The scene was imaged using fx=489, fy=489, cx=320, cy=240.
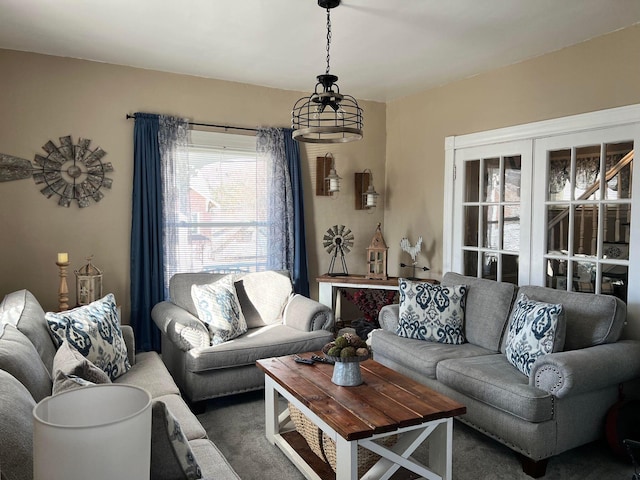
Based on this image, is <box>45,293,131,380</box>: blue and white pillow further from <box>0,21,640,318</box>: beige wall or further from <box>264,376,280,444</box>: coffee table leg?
<box>0,21,640,318</box>: beige wall

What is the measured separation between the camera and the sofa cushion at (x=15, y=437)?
1265 mm

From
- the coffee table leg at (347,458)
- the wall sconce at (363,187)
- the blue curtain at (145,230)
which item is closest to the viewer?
the coffee table leg at (347,458)

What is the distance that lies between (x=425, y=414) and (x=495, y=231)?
97.9 inches

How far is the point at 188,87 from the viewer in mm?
4488

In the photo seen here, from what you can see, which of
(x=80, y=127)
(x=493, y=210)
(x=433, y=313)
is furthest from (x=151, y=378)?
(x=493, y=210)

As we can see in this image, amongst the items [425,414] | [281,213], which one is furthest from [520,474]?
[281,213]

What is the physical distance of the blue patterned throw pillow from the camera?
362 cm

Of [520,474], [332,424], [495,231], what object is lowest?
[520,474]

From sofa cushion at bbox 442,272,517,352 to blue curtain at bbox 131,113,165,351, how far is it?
2.66 metres

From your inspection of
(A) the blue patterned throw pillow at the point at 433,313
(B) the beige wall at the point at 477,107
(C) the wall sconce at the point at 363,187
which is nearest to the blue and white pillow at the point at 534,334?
(A) the blue patterned throw pillow at the point at 433,313

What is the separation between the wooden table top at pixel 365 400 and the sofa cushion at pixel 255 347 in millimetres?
587

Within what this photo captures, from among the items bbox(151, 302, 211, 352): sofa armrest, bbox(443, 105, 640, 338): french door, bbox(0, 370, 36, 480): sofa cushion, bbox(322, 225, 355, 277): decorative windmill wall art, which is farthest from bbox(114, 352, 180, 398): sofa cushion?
bbox(443, 105, 640, 338): french door

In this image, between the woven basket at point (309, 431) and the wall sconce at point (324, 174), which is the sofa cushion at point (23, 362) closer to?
the woven basket at point (309, 431)

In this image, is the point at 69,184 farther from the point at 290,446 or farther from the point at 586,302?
the point at 586,302
